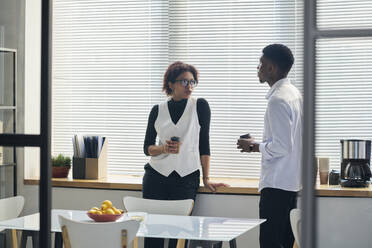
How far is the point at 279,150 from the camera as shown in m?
3.34

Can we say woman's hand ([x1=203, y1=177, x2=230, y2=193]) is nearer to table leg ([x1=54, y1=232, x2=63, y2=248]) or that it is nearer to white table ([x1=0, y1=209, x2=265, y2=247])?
white table ([x1=0, y1=209, x2=265, y2=247])

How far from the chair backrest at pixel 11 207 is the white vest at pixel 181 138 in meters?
2.28

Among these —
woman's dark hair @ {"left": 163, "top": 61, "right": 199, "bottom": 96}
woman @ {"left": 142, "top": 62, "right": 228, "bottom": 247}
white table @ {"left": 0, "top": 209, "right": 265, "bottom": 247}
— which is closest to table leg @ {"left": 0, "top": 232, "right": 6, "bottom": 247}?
white table @ {"left": 0, "top": 209, "right": 265, "bottom": 247}

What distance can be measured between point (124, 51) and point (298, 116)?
236cm

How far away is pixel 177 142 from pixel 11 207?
7.44 ft

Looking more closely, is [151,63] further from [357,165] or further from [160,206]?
[357,165]

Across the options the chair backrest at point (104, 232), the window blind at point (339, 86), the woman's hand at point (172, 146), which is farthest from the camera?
the woman's hand at point (172, 146)

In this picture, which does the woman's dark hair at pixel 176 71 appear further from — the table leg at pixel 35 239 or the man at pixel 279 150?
the table leg at pixel 35 239

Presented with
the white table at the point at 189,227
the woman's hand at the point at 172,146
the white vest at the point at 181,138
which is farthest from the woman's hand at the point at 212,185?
the white table at the point at 189,227

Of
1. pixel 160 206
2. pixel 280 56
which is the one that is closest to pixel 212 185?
pixel 160 206

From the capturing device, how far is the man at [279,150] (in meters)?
3.31

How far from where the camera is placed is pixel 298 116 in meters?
3.33

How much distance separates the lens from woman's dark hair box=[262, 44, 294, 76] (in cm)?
347

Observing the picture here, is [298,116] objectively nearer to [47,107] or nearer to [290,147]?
[290,147]
